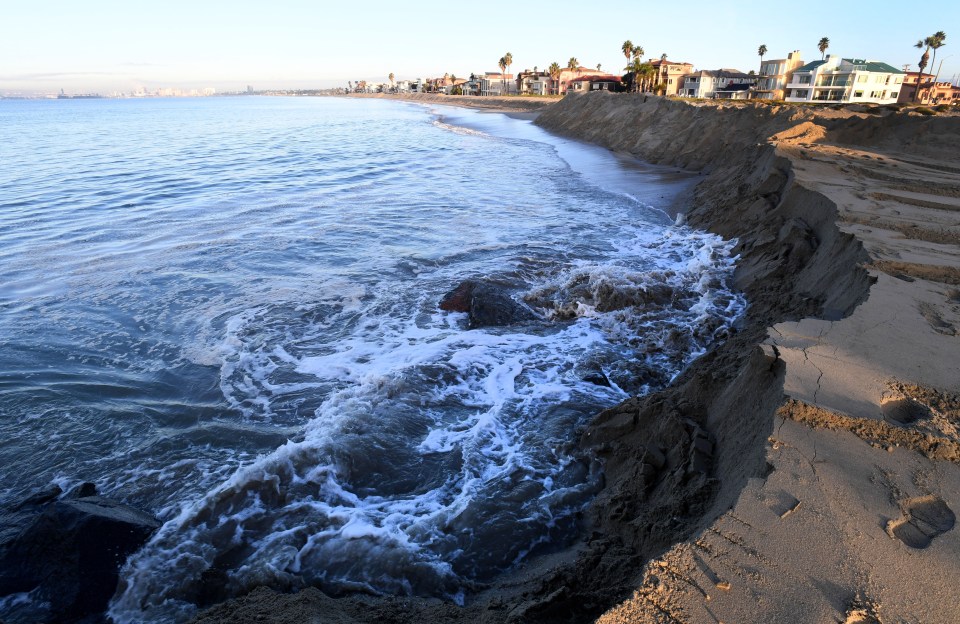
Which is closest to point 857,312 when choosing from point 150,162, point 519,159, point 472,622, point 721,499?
point 721,499

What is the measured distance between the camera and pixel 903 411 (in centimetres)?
375

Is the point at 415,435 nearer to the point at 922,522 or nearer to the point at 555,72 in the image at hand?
the point at 922,522

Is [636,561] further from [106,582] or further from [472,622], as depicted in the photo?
[106,582]

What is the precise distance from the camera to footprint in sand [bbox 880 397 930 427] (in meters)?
3.66

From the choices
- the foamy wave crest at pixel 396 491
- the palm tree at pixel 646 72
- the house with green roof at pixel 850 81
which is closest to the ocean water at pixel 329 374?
the foamy wave crest at pixel 396 491

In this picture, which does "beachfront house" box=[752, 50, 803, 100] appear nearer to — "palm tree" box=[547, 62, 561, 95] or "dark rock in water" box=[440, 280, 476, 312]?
"palm tree" box=[547, 62, 561, 95]

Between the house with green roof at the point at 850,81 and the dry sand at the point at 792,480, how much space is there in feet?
214

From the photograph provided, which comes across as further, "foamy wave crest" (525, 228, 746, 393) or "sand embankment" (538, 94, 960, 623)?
"foamy wave crest" (525, 228, 746, 393)

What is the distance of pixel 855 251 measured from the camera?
22.6 feet

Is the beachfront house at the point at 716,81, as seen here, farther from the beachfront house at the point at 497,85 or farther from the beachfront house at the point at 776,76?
the beachfront house at the point at 497,85

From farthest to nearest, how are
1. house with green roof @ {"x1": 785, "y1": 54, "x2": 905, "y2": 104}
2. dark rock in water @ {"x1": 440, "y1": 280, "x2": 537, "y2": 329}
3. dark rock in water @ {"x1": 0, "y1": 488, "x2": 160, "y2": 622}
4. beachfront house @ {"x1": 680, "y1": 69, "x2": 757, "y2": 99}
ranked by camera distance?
beachfront house @ {"x1": 680, "y1": 69, "x2": 757, "y2": 99}, house with green roof @ {"x1": 785, "y1": 54, "x2": 905, "y2": 104}, dark rock in water @ {"x1": 440, "y1": 280, "x2": 537, "y2": 329}, dark rock in water @ {"x1": 0, "y1": 488, "x2": 160, "y2": 622}

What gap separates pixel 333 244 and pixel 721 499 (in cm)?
1214

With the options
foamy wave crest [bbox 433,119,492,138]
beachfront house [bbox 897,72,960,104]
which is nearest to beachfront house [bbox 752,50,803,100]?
beachfront house [bbox 897,72,960,104]

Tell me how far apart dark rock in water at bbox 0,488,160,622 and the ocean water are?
142mm
